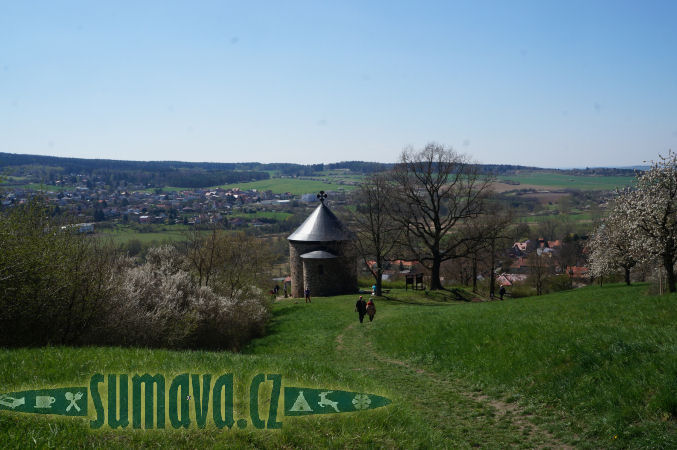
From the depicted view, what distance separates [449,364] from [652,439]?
21.0 ft

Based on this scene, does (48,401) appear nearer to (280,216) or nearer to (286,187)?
(280,216)

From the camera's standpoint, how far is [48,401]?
606cm

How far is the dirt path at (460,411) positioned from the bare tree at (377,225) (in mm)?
19750

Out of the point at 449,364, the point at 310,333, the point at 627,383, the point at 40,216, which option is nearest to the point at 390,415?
the point at 627,383

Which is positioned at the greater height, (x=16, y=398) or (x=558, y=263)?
(x=16, y=398)

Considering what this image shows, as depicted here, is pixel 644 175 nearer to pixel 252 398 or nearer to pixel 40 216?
pixel 252 398

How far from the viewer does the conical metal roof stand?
119ft

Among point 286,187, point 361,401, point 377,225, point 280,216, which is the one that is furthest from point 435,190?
point 286,187

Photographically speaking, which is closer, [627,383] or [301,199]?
[627,383]

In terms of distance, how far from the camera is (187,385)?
6.79m

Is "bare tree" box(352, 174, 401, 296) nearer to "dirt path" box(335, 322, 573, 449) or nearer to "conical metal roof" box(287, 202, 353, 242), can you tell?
"conical metal roof" box(287, 202, 353, 242)

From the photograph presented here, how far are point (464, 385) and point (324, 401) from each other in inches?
205

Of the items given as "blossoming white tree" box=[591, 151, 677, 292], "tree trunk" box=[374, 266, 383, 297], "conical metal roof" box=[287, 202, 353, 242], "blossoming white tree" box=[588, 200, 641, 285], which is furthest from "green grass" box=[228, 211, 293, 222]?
"blossoming white tree" box=[591, 151, 677, 292]

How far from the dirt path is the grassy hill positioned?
0.11ft
